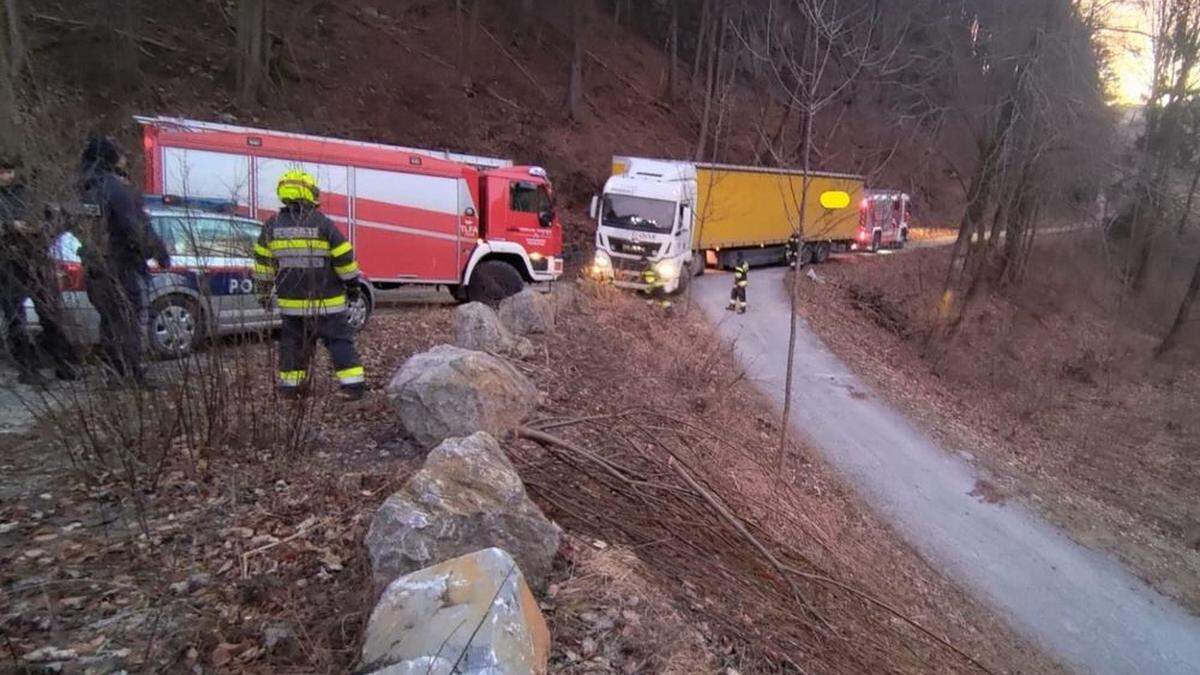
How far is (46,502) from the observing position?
3.98 metres

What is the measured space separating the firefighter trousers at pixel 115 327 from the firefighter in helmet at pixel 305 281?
0.88 metres

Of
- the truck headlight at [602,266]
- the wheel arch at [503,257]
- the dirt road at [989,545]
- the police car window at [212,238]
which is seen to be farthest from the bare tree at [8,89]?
the truck headlight at [602,266]

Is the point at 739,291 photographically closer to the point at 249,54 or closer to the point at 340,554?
the point at 249,54

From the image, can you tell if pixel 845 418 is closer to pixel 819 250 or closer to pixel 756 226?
pixel 756 226

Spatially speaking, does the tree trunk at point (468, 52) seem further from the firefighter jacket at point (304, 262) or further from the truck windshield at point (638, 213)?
the firefighter jacket at point (304, 262)

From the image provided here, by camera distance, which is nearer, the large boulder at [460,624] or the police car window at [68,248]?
the large boulder at [460,624]

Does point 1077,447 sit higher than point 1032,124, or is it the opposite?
point 1032,124

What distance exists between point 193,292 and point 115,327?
0.74 meters

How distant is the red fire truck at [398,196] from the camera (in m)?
10.4

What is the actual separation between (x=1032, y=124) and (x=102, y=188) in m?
19.1

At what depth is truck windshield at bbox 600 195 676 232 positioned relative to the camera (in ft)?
57.6

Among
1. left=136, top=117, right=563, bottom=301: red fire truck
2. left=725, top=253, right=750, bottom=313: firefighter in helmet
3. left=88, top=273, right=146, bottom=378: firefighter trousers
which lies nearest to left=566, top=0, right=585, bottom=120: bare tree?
left=725, top=253, right=750, bottom=313: firefighter in helmet

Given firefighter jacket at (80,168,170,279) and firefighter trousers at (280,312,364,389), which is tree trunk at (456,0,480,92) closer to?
firefighter jacket at (80,168,170,279)

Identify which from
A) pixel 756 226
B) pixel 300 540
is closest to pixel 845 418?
pixel 300 540
